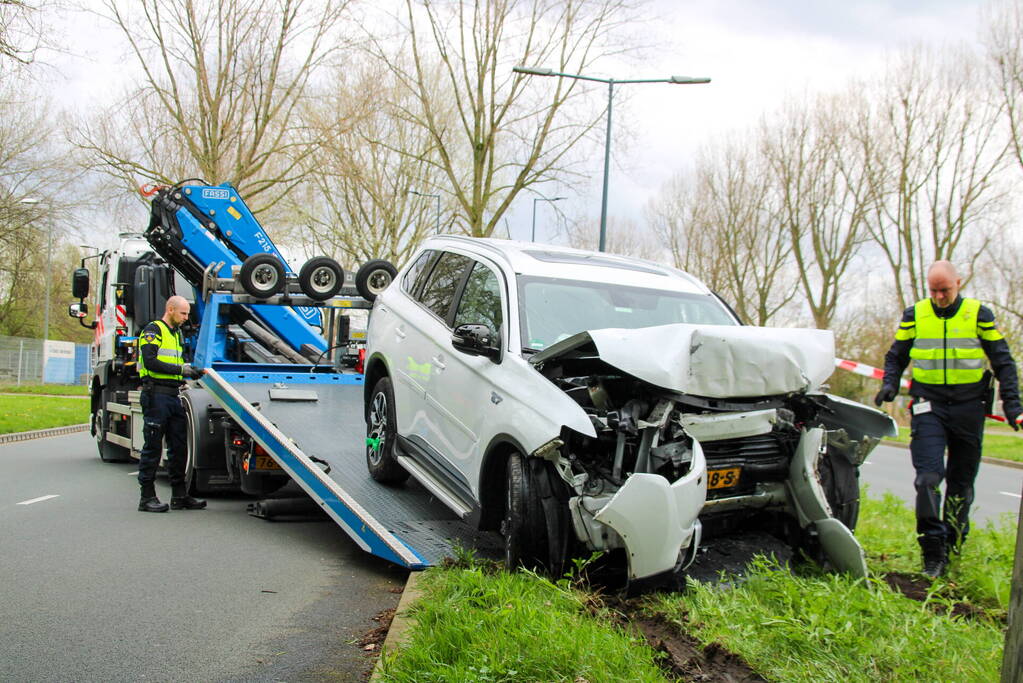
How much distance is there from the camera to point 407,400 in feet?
21.5

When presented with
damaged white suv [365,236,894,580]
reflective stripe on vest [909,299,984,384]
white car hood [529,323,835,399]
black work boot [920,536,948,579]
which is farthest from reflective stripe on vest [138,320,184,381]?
black work boot [920,536,948,579]

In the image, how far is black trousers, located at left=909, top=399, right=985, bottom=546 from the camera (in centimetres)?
568

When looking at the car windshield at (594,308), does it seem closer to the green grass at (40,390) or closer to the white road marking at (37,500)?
the white road marking at (37,500)

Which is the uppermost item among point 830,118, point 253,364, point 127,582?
point 830,118

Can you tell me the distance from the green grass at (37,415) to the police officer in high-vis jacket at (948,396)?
50.6 feet

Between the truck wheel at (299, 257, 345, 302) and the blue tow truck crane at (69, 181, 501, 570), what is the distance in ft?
0.04

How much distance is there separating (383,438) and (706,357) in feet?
9.56

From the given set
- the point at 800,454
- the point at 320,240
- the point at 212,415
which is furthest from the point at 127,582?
the point at 320,240

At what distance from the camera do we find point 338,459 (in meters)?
7.36

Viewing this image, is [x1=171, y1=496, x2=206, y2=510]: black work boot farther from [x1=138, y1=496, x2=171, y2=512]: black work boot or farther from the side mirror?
the side mirror

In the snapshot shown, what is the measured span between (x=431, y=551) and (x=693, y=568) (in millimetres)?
1525

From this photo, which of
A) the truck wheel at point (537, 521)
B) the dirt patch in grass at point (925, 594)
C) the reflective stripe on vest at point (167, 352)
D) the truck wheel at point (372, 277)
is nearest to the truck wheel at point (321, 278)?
the truck wheel at point (372, 277)

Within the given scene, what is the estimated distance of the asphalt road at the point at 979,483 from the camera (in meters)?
10.9

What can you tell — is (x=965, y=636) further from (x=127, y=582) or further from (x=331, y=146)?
(x=331, y=146)
